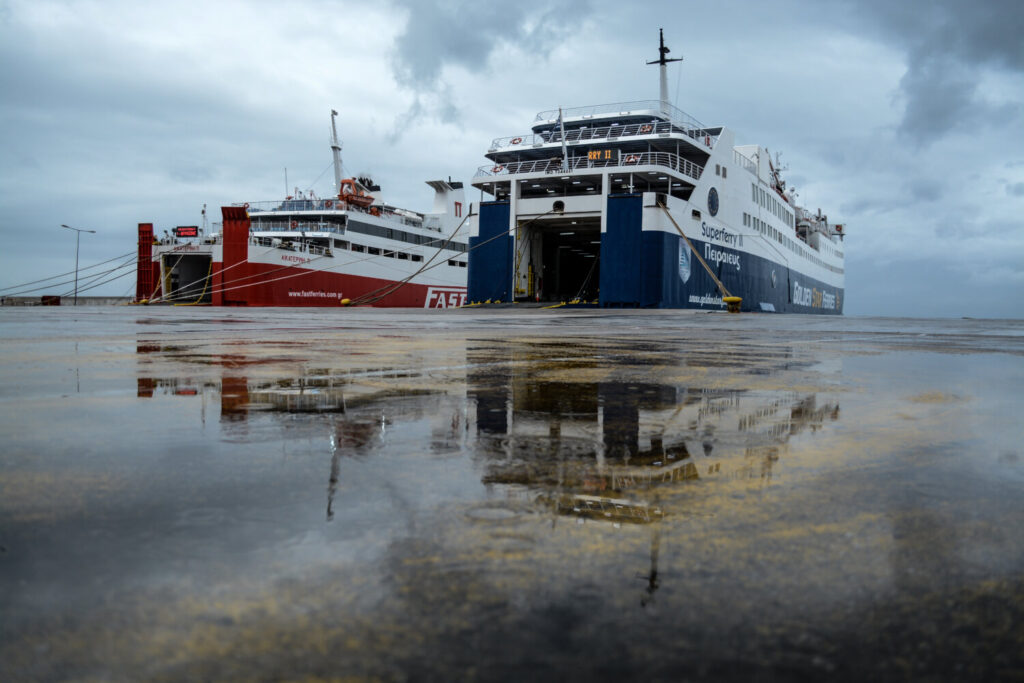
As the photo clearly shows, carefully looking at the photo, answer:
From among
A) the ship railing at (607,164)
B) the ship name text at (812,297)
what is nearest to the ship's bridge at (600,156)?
the ship railing at (607,164)

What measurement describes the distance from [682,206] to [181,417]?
25.0 meters

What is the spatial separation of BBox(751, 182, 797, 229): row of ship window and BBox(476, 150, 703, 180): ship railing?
21.9 ft

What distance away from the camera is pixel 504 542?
3.98 feet

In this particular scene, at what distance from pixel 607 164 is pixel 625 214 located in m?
2.48

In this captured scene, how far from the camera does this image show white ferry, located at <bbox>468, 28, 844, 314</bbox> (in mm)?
24641

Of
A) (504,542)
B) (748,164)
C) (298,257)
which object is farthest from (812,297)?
(504,542)

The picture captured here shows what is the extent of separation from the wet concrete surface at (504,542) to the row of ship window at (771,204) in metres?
32.8

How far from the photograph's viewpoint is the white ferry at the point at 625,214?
24641 millimetres

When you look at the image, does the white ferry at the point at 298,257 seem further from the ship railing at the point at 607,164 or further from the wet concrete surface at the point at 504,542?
the wet concrete surface at the point at 504,542

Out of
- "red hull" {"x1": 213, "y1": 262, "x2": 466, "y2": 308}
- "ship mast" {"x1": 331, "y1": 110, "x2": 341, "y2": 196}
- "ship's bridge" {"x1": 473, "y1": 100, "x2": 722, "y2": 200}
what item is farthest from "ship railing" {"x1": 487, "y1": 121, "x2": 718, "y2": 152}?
"ship mast" {"x1": 331, "y1": 110, "x2": 341, "y2": 196}

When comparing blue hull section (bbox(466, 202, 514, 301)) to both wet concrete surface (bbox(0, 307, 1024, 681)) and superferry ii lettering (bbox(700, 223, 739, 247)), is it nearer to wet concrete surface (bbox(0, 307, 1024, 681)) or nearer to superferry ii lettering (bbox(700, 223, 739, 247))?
superferry ii lettering (bbox(700, 223, 739, 247))

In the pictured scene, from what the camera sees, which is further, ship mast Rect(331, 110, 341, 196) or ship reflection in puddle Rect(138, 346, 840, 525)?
ship mast Rect(331, 110, 341, 196)

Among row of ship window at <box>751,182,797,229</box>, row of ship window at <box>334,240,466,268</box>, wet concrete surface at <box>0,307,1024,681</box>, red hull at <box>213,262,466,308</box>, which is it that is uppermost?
row of ship window at <box>751,182,797,229</box>

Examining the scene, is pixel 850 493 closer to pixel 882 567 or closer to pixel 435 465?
pixel 882 567
